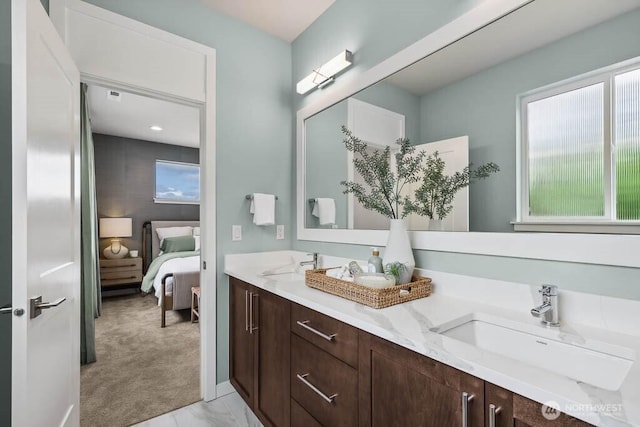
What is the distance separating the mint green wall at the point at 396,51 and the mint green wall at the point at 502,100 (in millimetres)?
24

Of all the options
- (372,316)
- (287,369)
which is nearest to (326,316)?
(372,316)

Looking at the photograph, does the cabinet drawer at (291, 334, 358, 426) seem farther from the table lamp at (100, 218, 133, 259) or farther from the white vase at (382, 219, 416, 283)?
the table lamp at (100, 218, 133, 259)

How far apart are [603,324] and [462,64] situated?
108 cm

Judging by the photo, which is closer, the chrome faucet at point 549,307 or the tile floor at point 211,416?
the chrome faucet at point 549,307

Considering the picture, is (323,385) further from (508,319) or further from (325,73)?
(325,73)

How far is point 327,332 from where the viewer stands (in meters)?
1.16

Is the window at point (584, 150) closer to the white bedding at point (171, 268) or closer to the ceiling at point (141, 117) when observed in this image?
the ceiling at point (141, 117)

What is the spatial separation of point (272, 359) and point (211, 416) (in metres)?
0.71

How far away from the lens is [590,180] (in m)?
0.94

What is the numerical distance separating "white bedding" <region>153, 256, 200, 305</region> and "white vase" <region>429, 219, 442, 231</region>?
314 cm

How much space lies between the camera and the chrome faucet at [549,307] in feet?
3.10

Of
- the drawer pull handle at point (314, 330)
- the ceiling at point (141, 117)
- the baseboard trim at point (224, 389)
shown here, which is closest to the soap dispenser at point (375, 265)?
the drawer pull handle at point (314, 330)

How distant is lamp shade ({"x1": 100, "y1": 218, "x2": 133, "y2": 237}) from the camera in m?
4.71

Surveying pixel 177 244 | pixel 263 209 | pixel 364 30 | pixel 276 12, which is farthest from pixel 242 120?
pixel 177 244
